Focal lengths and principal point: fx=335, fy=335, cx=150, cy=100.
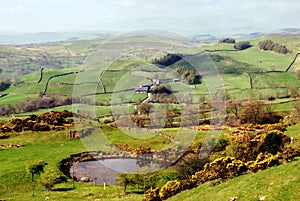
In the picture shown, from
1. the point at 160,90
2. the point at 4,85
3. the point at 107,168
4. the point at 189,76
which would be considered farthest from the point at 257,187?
the point at 4,85

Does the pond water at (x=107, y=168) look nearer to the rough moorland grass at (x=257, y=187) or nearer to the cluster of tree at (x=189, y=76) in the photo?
the rough moorland grass at (x=257, y=187)

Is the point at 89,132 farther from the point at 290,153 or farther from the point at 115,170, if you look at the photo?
the point at 290,153

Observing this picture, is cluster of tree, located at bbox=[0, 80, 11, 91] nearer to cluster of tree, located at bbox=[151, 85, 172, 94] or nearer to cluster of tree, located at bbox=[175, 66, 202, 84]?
cluster of tree, located at bbox=[175, 66, 202, 84]

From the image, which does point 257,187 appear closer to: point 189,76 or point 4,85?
point 189,76

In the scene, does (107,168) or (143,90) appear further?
(143,90)

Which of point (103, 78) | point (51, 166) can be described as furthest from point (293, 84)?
point (51, 166)

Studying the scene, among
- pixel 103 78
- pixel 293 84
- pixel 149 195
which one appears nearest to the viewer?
pixel 149 195

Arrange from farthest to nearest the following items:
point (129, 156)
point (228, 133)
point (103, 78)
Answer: point (103, 78) → point (228, 133) → point (129, 156)

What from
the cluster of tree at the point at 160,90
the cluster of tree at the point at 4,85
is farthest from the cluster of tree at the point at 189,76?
the cluster of tree at the point at 4,85
